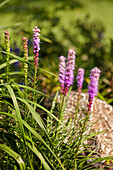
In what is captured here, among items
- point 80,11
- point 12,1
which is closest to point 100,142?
point 80,11

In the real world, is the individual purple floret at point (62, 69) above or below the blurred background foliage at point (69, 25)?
below

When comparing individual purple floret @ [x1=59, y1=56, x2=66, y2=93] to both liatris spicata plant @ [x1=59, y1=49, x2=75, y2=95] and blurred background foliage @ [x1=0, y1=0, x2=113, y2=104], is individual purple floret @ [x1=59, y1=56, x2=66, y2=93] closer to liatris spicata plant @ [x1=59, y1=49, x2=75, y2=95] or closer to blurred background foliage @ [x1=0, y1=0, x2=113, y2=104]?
liatris spicata plant @ [x1=59, y1=49, x2=75, y2=95]

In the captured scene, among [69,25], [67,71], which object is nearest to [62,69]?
[67,71]

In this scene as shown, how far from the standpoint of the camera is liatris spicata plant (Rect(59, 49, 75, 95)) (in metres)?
1.37

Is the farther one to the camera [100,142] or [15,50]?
[15,50]

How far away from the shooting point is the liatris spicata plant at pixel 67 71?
1.37m

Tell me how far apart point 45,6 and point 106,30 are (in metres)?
1.52

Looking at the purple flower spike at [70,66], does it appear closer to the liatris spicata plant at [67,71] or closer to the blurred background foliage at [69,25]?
the liatris spicata plant at [67,71]

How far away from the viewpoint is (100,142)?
80.3 inches

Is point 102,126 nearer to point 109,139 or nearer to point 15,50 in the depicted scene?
point 109,139

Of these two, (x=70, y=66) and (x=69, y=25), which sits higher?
(x=69, y=25)

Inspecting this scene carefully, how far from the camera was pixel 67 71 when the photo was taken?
1402 millimetres

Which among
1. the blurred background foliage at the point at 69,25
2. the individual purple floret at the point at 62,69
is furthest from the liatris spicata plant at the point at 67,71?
the blurred background foliage at the point at 69,25

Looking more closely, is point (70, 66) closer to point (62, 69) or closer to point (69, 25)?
point (62, 69)
